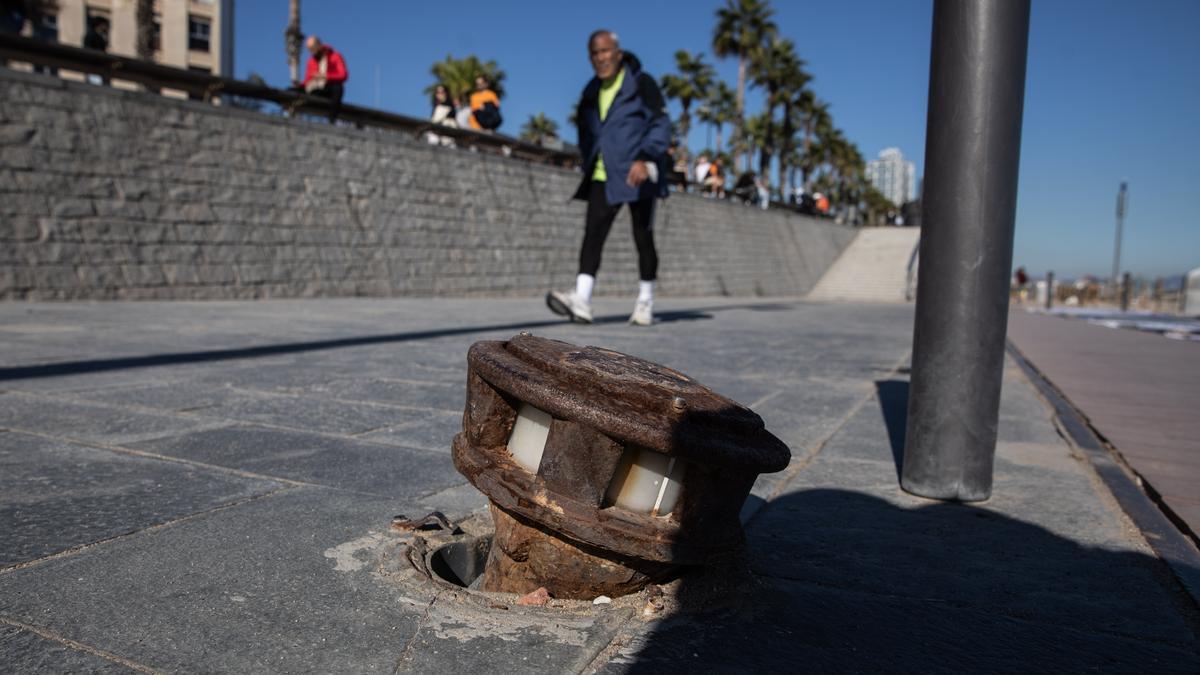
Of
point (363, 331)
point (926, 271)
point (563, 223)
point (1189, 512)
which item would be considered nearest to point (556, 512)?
point (926, 271)

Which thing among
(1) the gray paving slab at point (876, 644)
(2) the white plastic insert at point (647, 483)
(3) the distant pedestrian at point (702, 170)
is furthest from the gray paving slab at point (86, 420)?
(3) the distant pedestrian at point (702, 170)

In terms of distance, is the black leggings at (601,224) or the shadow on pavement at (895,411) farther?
the black leggings at (601,224)

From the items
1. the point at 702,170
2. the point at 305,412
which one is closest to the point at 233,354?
the point at 305,412

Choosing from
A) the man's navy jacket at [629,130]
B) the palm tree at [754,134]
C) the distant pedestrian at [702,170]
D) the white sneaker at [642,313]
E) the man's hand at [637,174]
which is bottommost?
the white sneaker at [642,313]

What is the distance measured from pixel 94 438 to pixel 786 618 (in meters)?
2.12

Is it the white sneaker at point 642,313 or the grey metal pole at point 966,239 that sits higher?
the grey metal pole at point 966,239

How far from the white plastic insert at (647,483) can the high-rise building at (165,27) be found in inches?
1749

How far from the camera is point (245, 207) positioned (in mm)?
10336

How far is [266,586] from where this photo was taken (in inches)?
57.3

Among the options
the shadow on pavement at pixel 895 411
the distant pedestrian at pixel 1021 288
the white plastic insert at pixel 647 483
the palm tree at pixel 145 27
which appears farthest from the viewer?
the distant pedestrian at pixel 1021 288

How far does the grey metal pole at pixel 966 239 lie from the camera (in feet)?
6.84

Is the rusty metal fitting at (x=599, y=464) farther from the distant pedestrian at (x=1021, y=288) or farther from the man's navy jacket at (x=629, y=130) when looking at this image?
the distant pedestrian at (x=1021, y=288)

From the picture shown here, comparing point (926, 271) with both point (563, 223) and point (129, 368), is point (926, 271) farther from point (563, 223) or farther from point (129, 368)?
point (563, 223)

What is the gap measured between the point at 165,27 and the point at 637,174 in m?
46.7
